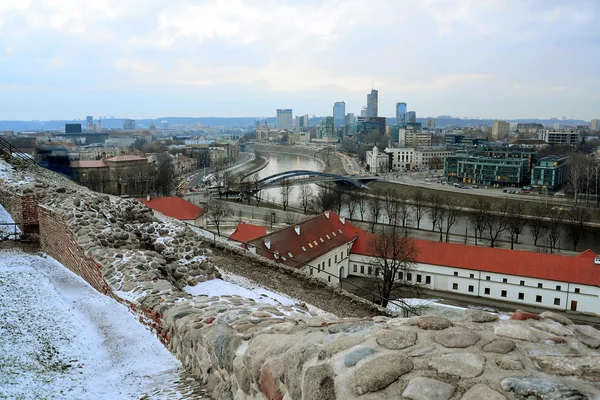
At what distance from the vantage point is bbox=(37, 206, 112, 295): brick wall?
A: 584 centimetres

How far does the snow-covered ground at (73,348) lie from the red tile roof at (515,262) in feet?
61.6

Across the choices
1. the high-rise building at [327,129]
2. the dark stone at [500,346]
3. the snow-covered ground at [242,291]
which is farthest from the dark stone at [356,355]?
the high-rise building at [327,129]

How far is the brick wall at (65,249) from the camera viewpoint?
584cm

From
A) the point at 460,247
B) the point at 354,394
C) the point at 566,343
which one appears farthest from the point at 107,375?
the point at 460,247

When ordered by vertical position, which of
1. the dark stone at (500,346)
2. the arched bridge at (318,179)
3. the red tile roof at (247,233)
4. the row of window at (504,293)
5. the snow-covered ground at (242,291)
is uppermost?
the dark stone at (500,346)

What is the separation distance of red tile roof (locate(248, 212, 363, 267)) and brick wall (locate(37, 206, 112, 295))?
11028 millimetres

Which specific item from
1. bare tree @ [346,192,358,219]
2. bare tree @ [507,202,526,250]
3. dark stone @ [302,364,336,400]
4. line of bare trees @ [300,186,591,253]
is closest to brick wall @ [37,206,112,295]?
dark stone @ [302,364,336,400]

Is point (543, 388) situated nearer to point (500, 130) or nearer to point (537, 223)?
point (537, 223)

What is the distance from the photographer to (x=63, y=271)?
6.48 metres

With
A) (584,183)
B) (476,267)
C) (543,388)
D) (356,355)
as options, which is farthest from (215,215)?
(584,183)

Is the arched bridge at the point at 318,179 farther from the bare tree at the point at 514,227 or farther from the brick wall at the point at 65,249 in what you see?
the brick wall at the point at 65,249

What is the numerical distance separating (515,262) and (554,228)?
13.4 metres

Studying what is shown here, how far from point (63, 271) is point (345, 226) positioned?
63.2ft

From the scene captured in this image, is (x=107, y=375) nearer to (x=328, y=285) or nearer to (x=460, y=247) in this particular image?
(x=328, y=285)
